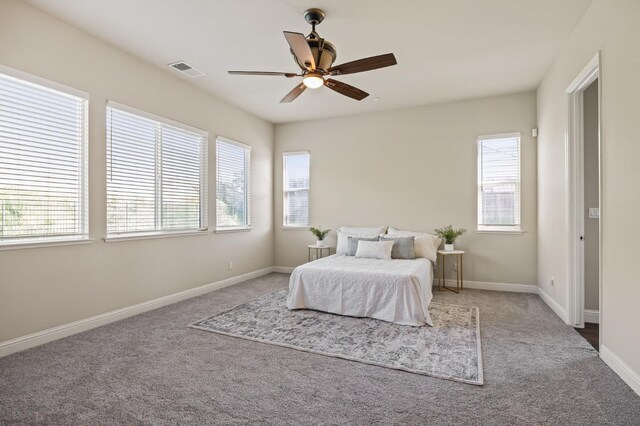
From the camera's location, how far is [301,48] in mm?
2641

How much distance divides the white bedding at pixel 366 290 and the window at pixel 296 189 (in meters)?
2.33

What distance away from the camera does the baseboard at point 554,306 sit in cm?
362

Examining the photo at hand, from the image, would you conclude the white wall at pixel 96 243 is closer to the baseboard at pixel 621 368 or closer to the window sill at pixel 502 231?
the window sill at pixel 502 231

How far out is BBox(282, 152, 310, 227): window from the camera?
21.6 ft

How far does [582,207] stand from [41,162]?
528cm

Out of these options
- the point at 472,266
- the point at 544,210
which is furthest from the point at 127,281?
the point at 544,210

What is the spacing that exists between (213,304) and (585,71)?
4718mm

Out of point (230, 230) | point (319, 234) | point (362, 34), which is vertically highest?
point (362, 34)

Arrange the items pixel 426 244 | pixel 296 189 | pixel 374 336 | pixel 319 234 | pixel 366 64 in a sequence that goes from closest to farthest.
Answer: pixel 366 64, pixel 374 336, pixel 426 244, pixel 319 234, pixel 296 189

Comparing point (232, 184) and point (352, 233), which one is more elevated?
point (232, 184)

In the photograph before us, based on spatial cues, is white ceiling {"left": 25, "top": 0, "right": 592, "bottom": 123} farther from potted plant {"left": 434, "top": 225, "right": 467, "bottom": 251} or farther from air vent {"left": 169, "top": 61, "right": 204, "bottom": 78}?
potted plant {"left": 434, "top": 225, "right": 467, "bottom": 251}

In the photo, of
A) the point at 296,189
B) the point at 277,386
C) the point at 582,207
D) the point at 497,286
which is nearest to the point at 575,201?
the point at 582,207

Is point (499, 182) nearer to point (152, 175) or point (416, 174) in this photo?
point (416, 174)

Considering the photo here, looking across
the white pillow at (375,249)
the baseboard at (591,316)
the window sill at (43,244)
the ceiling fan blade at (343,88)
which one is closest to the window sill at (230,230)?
the window sill at (43,244)
